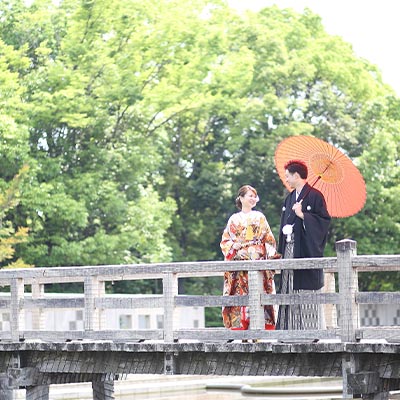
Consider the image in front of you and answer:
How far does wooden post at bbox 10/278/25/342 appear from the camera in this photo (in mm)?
12992

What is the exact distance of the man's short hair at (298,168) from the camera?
39.3ft

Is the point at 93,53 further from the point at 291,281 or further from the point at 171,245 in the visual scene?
the point at 291,281

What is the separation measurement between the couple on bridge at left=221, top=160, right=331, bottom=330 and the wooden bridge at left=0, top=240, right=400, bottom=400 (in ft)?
0.87

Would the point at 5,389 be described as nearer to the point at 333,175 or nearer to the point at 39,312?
the point at 39,312

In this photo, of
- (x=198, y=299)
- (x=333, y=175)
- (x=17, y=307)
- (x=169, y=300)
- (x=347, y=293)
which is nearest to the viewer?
(x=347, y=293)

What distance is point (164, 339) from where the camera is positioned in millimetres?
11797

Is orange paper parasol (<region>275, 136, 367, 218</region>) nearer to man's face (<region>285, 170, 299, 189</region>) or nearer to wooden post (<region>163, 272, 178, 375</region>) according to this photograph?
man's face (<region>285, 170, 299, 189</region>)

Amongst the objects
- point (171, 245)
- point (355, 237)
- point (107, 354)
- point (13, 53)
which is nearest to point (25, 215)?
point (13, 53)

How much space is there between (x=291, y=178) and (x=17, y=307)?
342 cm

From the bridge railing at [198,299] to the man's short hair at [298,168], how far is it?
3.38ft

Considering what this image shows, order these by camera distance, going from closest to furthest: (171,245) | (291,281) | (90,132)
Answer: (291,281), (90,132), (171,245)

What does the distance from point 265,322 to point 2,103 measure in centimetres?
2247

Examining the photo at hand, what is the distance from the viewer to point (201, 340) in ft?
39.4

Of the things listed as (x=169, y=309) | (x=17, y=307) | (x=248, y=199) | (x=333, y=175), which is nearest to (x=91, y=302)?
(x=169, y=309)
